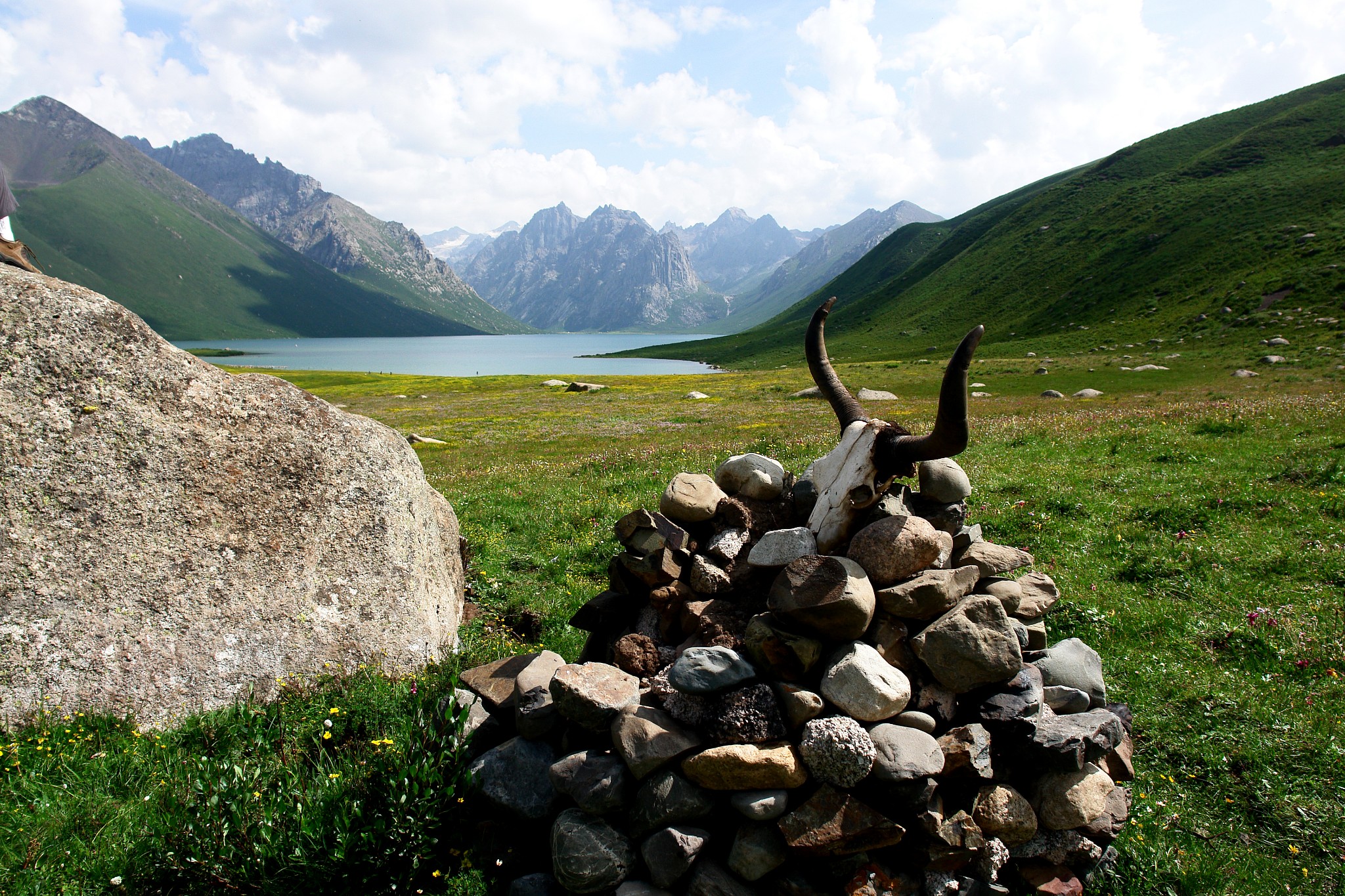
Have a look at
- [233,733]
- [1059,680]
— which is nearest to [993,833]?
[1059,680]

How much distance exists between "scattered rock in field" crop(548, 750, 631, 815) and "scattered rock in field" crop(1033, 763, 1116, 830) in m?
3.52

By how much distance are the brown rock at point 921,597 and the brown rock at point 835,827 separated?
5.45ft

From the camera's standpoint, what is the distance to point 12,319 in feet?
21.6

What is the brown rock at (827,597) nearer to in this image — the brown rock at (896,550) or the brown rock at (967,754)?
the brown rock at (896,550)

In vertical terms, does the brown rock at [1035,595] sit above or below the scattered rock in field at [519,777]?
above

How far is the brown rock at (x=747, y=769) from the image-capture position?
15.9 ft

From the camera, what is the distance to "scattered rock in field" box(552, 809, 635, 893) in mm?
4840

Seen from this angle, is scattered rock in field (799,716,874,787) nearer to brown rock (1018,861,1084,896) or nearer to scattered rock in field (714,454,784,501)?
brown rock (1018,861,1084,896)

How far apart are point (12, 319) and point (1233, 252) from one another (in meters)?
125

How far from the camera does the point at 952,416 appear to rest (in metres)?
4.88

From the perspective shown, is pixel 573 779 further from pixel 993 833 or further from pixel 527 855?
pixel 993 833

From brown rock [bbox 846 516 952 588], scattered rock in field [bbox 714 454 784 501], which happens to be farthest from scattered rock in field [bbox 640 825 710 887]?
scattered rock in field [bbox 714 454 784 501]

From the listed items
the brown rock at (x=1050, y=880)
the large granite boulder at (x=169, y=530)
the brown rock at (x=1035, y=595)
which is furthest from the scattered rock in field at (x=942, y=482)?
the large granite boulder at (x=169, y=530)

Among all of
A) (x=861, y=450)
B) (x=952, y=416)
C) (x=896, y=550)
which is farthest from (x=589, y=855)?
(x=952, y=416)
